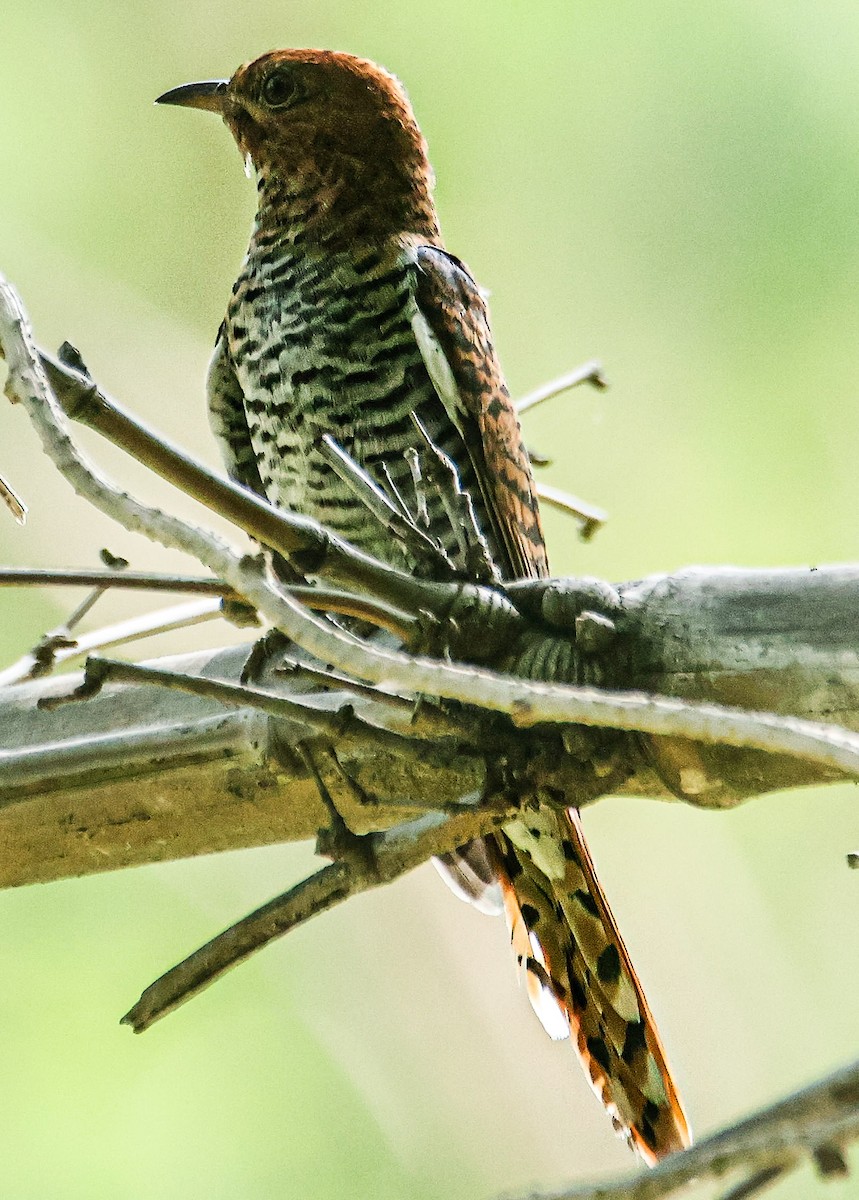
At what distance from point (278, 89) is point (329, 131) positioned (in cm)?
15

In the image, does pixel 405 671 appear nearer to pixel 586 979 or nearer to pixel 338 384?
pixel 586 979

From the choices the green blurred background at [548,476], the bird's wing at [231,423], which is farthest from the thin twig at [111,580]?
the green blurred background at [548,476]

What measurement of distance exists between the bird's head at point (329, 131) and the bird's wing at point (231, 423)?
16.1 inches

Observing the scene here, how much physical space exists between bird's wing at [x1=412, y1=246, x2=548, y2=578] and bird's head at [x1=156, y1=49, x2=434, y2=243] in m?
0.31

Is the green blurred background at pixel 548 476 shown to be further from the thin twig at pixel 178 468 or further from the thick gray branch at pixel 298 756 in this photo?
the thin twig at pixel 178 468

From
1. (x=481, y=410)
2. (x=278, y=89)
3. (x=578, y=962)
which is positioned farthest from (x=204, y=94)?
(x=578, y=962)

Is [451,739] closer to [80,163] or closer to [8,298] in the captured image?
[8,298]

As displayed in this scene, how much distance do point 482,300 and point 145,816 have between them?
4.91ft

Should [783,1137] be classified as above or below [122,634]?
below

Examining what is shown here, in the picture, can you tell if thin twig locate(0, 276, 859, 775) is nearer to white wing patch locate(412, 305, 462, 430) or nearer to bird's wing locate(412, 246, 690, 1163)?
bird's wing locate(412, 246, 690, 1163)

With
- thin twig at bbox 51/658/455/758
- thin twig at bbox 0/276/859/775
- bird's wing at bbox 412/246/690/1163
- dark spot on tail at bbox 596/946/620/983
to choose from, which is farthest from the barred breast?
thin twig at bbox 0/276/859/775

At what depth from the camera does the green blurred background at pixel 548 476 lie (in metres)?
4.45

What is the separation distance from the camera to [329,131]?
3.09 metres

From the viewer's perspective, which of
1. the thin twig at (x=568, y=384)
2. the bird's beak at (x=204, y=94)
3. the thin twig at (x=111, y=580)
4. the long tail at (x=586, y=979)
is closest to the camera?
the thin twig at (x=111, y=580)
